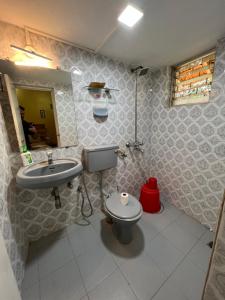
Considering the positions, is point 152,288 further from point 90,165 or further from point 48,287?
point 90,165

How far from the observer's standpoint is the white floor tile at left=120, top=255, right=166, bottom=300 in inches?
41.1

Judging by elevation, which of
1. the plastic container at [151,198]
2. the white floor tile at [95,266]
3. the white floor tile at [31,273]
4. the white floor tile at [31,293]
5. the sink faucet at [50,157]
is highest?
the sink faucet at [50,157]

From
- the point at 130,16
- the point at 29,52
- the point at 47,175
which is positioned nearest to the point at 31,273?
the point at 47,175

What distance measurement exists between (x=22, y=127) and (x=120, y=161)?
1.31 m

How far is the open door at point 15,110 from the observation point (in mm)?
1127

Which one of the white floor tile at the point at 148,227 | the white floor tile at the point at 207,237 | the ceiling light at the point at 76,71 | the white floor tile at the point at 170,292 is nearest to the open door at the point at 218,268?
the white floor tile at the point at 170,292

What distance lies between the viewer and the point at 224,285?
0.49 metres

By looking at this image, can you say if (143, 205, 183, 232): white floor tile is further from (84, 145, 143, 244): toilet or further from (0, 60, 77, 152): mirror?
(0, 60, 77, 152): mirror

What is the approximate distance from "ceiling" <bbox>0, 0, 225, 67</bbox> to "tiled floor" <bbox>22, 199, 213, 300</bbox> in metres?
2.14

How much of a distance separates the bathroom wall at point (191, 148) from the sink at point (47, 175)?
4.58 feet

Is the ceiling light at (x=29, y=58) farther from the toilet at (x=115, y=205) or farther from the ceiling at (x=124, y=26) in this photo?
the toilet at (x=115, y=205)

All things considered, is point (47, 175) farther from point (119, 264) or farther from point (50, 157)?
point (119, 264)

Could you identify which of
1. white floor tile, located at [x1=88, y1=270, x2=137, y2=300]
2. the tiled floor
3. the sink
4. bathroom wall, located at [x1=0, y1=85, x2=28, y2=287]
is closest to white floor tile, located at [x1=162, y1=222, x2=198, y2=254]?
the tiled floor

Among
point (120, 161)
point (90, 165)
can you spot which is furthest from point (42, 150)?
point (120, 161)
